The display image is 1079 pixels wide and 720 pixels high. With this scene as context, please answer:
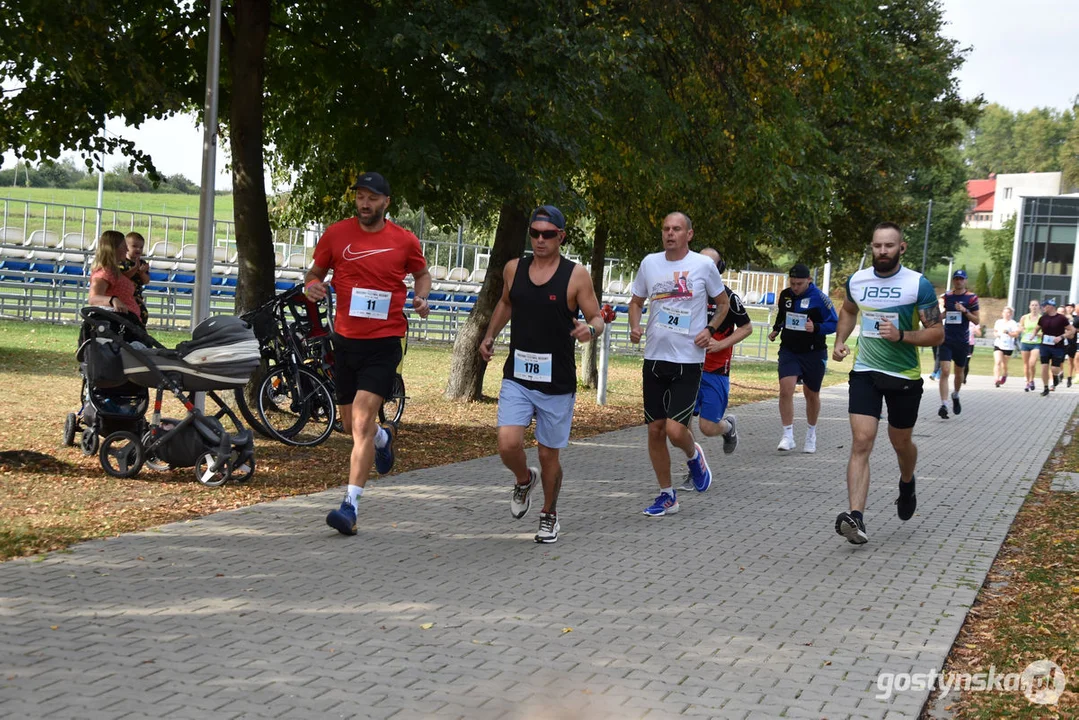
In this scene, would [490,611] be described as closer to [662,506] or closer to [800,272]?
[662,506]

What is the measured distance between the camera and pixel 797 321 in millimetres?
13180

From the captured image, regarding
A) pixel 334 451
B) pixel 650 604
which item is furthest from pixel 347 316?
pixel 334 451

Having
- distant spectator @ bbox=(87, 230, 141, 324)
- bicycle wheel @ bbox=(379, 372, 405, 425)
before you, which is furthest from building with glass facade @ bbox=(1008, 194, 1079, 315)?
distant spectator @ bbox=(87, 230, 141, 324)

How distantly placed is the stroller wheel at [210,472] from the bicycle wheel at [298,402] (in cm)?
238

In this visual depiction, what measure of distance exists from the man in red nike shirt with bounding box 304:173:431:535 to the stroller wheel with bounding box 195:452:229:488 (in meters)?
1.56

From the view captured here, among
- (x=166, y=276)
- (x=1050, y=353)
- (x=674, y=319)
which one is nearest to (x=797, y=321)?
(x=674, y=319)

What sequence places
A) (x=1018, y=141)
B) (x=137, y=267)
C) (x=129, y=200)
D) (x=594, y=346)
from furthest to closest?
(x=1018, y=141) → (x=129, y=200) → (x=594, y=346) → (x=137, y=267)

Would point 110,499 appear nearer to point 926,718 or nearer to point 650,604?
point 650,604

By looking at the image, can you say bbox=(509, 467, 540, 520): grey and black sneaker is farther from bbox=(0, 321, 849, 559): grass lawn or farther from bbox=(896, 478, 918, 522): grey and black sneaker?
bbox=(896, 478, 918, 522): grey and black sneaker

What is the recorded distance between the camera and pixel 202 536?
291 inches

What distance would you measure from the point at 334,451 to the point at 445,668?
6529 millimetres

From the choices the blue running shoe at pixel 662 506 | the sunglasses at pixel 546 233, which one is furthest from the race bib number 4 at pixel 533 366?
the blue running shoe at pixel 662 506

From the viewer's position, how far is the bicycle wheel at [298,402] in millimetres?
11539

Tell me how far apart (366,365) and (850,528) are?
10.6 ft
